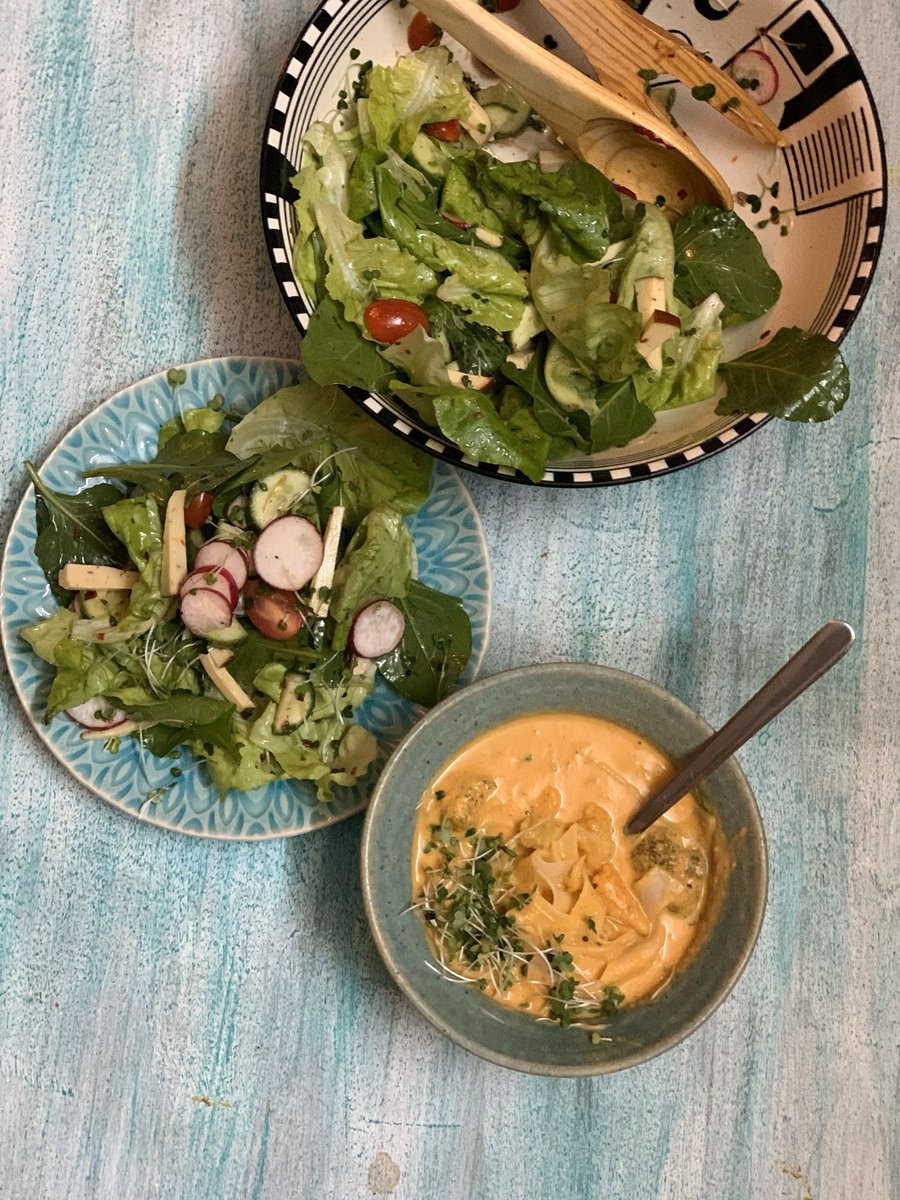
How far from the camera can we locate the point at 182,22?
182 cm

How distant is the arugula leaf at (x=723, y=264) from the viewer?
158 centimetres

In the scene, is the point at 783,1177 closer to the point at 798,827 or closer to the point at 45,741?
the point at 798,827

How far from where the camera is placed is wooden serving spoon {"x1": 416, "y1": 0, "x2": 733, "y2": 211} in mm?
1475

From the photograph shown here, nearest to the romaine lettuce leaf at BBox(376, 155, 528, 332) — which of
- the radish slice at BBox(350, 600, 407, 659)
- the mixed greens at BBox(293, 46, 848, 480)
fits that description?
the mixed greens at BBox(293, 46, 848, 480)

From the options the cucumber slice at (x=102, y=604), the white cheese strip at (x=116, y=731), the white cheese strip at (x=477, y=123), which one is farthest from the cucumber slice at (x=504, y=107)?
the white cheese strip at (x=116, y=731)

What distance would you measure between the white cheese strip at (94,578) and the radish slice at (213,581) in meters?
0.12

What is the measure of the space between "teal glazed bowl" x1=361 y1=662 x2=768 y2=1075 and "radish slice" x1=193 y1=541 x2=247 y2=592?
374 millimetres

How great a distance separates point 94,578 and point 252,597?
0.26m

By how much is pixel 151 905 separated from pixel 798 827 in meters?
1.14

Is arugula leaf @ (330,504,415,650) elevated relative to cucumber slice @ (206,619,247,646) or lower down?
elevated

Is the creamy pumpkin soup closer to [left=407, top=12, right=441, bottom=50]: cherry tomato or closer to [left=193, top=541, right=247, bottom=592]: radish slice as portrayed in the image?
[left=193, top=541, right=247, bottom=592]: radish slice

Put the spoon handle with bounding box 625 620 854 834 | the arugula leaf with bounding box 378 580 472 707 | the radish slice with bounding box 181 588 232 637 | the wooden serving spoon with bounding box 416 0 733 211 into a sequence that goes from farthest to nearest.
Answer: the arugula leaf with bounding box 378 580 472 707
the radish slice with bounding box 181 588 232 637
the wooden serving spoon with bounding box 416 0 733 211
the spoon handle with bounding box 625 620 854 834

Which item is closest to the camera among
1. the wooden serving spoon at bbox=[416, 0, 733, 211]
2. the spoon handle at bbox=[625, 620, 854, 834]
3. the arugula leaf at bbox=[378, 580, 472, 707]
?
the spoon handle at bbox=[625, 620, 854, 834]

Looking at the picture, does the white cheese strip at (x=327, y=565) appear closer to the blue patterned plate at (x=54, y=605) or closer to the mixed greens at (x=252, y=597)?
the mixed greens at (x=252, y=597)
